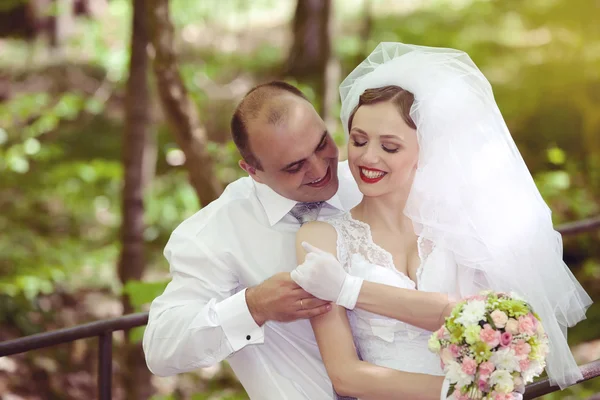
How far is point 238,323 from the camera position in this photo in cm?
207

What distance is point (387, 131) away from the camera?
2.11 m

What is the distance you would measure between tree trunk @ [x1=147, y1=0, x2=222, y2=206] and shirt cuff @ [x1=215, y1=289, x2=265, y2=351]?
166 cm

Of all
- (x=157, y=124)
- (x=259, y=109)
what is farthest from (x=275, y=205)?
(x=157, y=124)

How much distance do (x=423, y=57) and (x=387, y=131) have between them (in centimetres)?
31

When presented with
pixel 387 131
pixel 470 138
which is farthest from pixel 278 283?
pixel 470 138

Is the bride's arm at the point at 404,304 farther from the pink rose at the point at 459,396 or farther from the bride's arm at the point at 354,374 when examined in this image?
the pink rose at the point at 459,396

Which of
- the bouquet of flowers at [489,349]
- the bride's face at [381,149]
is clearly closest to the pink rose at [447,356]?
the bouquet of flowers at [489,349]

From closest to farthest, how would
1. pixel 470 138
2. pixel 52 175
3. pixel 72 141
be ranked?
pixel 470 138
pixel 52 175
pixel 72 141

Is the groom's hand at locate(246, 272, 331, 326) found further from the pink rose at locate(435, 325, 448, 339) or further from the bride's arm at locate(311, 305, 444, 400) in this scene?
the pink rose at locate(435, 325, 448, 339)

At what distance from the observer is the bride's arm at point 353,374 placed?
190 cm

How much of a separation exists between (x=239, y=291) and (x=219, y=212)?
251 mm

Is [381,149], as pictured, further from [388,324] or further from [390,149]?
[388,324]

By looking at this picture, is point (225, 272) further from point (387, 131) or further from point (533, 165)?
point (533, 165)

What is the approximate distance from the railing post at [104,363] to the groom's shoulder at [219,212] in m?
0.41
